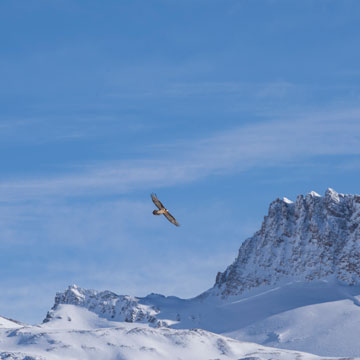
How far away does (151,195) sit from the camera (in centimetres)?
12644

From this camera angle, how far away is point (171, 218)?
12900 cm

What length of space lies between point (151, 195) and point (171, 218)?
14.5ft
